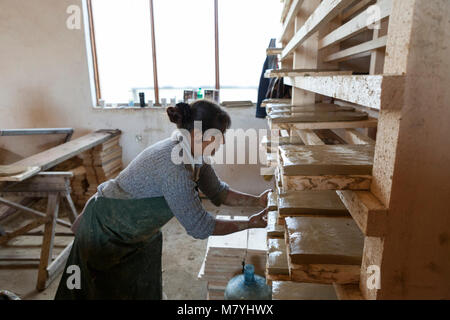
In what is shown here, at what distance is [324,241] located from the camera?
0.87 m

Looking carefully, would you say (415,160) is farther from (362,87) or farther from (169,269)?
(169,269)

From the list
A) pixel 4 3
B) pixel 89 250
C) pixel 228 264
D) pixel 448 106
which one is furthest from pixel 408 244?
pixel 4 3

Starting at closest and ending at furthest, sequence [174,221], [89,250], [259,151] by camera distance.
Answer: [89,250] < [174,221] < [259,151]

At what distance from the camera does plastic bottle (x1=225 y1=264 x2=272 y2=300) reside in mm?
2393

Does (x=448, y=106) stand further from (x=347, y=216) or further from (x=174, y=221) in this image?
(x=174, y=221)

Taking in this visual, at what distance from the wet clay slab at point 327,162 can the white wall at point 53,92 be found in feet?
14.3

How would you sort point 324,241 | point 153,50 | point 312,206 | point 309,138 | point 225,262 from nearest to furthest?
1. point 324,241
2. point 312,206
3. point 309,138
4. point 225,262
5. point 153,50

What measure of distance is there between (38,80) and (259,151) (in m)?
3.81

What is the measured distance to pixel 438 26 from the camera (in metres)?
0.54

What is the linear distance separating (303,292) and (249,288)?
145cm

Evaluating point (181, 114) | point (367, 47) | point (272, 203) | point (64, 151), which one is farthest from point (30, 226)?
point (367, 47)

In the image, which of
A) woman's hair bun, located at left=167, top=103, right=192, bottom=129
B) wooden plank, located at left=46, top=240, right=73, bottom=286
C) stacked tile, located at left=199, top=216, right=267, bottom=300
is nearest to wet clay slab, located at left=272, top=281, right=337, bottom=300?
woman's hair bun, located at left=167, top=103, right=192, bottom=129


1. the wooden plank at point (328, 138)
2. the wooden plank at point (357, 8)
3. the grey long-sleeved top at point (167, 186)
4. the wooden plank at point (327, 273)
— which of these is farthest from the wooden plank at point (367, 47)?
the grey long-sleeved top at point (167, 186)
